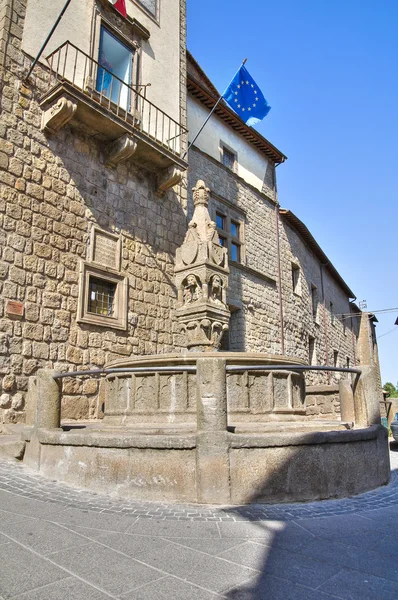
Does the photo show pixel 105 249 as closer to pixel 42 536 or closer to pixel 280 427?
pixel 280 427

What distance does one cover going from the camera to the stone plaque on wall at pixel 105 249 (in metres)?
9.12

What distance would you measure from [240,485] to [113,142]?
815cm

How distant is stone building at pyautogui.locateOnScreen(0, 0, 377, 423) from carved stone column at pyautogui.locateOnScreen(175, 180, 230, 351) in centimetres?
275

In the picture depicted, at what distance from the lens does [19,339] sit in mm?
7332

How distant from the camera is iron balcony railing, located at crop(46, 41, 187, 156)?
8828 millimetres

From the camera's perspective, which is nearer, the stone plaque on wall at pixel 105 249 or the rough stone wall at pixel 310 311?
the stone plaque on wall at pixel 105 249

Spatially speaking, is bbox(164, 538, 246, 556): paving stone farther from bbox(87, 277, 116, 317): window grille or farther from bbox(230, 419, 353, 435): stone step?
bbox(87, 277, 116, 317): window grille

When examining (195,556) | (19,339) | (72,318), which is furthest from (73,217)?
(195,556)

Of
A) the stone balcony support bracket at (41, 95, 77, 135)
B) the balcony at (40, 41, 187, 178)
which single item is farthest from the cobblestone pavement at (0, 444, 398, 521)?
the balcony at (40, 41, 187, 178)

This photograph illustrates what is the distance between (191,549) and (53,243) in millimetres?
6790

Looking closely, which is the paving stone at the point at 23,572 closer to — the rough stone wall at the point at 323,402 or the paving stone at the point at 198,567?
the paving stone at the point at 198,567

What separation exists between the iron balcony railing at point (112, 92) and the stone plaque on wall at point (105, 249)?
2511mm

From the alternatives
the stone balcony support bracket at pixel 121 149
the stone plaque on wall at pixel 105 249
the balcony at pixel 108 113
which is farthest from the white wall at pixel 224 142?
the stone plaque on wall at pixel 105 249

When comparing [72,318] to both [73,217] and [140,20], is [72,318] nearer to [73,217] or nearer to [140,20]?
[73,217]
